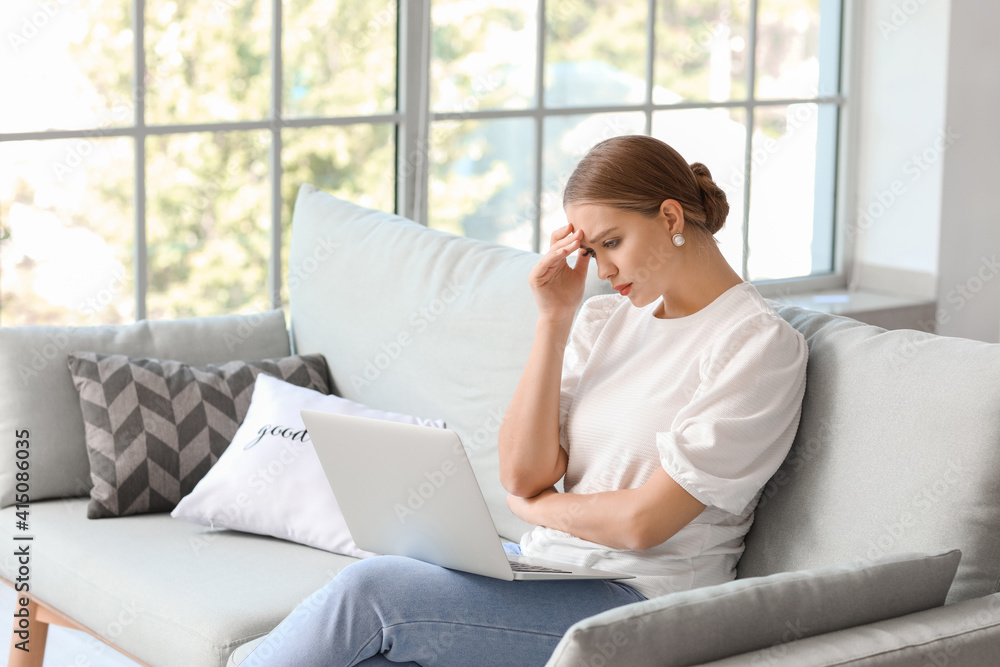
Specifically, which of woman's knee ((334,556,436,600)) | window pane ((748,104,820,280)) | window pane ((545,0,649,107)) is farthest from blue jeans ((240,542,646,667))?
window pane ((748,104,820,280))

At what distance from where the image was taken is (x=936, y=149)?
3285mm

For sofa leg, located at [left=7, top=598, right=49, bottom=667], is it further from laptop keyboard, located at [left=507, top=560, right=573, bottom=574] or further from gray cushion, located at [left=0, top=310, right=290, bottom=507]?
laptop keyboard, located at [left=507, top=560, right=573, bottom=574]

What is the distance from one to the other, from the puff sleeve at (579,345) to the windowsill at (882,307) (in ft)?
5.61

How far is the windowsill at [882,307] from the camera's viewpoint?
329cm

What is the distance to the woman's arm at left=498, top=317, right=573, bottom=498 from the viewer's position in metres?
1.60

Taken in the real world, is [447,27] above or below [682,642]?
above

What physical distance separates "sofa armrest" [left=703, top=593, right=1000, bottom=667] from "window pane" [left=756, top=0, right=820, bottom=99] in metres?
2.49

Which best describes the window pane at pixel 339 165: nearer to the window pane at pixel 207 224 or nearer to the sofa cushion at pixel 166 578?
the window pane at pixel 207 224

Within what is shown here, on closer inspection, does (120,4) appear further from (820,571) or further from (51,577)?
(820,571)

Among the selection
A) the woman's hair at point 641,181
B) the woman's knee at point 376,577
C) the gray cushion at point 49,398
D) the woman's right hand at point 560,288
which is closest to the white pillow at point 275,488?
the gray cushion at point 49,398

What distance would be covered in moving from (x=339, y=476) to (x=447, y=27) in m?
1.76

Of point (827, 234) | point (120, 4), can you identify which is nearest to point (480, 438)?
point (120, 4)

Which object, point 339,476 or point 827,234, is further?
point 827,234

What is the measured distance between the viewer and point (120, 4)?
243cm
